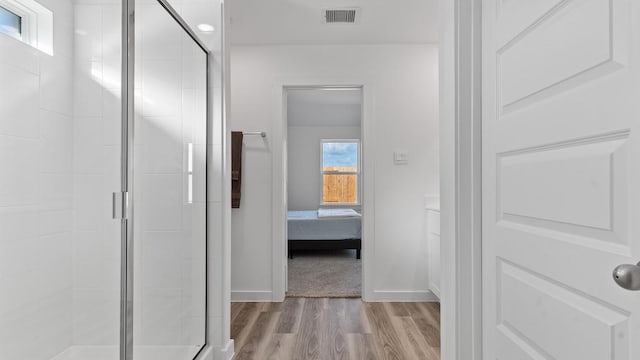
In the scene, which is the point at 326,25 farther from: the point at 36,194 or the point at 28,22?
the point at 36,194

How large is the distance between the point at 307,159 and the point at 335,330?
4.69 metres

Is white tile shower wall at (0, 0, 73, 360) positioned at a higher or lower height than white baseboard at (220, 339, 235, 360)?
higher

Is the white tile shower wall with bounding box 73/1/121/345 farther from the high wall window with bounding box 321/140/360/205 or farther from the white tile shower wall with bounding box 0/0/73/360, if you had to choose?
the high wall window with bounding box 321/140/360/205

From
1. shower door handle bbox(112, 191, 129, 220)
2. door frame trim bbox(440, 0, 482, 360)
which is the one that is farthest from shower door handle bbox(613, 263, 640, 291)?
shower door handle bbox(112, 191, 129, 220)

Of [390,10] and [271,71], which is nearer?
[390,10]

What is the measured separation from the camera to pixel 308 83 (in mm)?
3393

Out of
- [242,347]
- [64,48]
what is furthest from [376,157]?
[64,48]

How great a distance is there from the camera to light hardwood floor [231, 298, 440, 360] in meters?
2.35

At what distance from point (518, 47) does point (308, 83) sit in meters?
2.43

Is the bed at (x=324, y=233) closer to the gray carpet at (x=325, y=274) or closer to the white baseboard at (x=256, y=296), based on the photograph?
the gray carpet at (x=325, y=274)

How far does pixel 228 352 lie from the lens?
2.23 metres

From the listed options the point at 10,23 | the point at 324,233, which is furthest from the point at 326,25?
the point at 324,233

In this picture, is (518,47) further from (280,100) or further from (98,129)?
(280,100)

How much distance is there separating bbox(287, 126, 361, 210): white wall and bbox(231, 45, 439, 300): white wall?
12.2 ft
